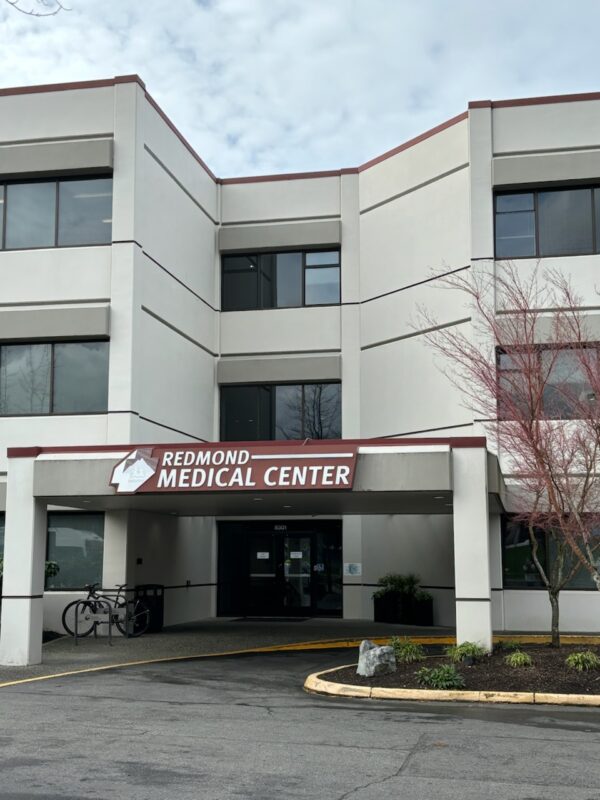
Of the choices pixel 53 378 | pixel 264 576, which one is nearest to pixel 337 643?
pixel 264 576

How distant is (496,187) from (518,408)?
880 centimetres

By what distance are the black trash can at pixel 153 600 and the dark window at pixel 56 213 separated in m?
7.99

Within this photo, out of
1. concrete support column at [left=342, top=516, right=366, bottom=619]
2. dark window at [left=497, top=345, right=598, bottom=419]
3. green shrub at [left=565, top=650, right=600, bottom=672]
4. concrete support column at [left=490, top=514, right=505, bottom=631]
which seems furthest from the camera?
concrete support column at [left=342, top=516, right=366, bottom=619]

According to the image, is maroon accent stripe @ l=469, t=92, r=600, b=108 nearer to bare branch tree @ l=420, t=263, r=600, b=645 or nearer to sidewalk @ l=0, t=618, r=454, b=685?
bare branch tree @ l=420, t=263, r=600, b=645

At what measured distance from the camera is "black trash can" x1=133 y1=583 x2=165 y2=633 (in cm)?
2139

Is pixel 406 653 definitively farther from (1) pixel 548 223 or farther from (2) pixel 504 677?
(1) pixel 548 223

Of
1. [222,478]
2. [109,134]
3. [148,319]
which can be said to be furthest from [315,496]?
[109,134]

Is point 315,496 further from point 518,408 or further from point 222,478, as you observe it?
point 518,408

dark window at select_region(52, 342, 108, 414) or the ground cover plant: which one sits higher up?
dark window at select_region(52, 342, 108, 414)

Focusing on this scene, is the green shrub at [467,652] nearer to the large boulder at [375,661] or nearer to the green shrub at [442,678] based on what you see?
the green shrub at [442,678]

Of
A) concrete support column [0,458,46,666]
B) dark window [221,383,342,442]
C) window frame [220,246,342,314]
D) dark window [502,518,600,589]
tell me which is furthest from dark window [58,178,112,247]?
dark window [502,518,600,589]

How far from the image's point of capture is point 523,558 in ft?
71.3

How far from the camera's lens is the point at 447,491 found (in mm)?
15672

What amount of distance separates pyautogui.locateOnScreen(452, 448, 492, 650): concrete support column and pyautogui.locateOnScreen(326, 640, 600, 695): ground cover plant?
563 mm
